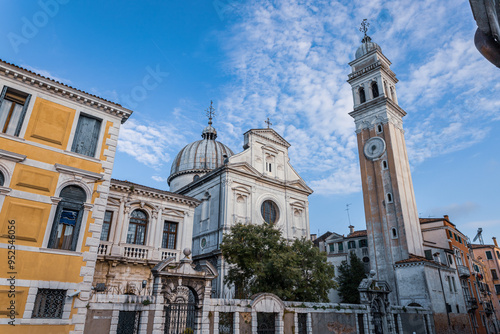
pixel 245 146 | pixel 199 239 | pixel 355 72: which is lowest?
pixel 199 239

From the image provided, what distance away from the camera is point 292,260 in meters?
19.6

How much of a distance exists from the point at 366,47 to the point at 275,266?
113ft

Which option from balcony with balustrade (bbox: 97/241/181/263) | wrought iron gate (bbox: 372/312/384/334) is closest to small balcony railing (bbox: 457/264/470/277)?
wrought iron gate (bbox: 372/312/384/334)

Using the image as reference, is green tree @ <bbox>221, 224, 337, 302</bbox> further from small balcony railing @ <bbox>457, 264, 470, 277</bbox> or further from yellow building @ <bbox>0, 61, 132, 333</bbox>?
small balcony railing @ <bbox>457, 264, 470, 277</bbox>

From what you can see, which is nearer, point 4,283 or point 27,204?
point 4,283

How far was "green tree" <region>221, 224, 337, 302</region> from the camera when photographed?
63.7 feet

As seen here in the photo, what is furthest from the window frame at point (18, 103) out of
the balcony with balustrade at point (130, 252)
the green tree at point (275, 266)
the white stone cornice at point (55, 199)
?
the green tree at point (275, 266)

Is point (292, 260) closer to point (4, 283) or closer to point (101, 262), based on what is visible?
point (101, 262)

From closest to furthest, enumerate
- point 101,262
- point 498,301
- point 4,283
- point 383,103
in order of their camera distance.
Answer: point 4,283 → point 101,262 → point 383,103 → point 498,301

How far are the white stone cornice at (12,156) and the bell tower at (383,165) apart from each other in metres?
30.9

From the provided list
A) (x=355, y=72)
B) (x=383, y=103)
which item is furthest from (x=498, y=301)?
(x=355, y=72)

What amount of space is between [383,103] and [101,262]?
107 feet

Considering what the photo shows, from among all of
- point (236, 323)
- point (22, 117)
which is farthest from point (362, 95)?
point (22, 117)

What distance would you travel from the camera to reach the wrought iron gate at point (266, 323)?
1558 cm
